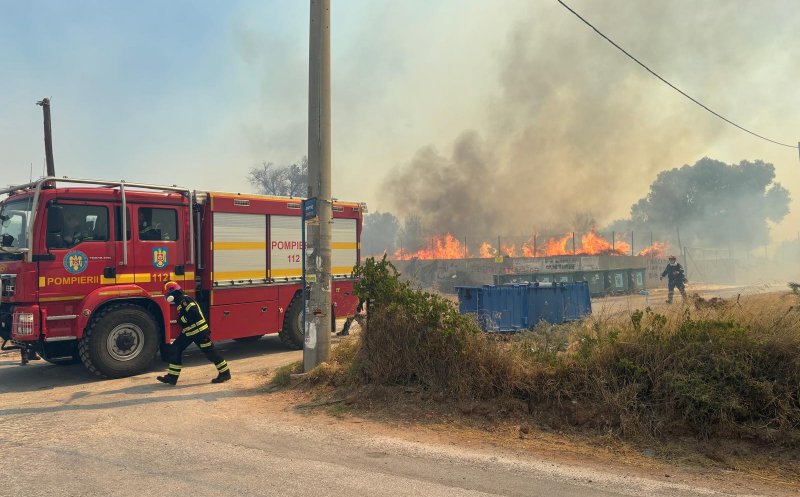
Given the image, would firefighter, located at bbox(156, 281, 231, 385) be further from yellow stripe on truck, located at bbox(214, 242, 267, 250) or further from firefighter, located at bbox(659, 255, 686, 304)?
firefighter, located at bbox(659, 255, 686, 304)

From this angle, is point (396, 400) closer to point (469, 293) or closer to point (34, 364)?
point (469, 293)

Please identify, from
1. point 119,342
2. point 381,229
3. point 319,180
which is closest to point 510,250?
point 319,180

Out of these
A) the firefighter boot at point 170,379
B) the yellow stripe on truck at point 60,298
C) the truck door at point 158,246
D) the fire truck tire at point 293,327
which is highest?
the truck door at point 158,246

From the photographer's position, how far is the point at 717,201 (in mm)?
65438

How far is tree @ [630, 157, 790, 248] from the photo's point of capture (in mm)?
65375

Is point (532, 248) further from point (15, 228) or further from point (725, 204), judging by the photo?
point (725, 204)

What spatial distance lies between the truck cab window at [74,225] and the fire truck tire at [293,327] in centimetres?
345

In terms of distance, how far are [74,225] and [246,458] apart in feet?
17.1

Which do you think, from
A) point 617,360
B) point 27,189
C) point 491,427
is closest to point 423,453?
point 491,427

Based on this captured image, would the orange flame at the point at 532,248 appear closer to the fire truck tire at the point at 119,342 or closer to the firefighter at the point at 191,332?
the fire truck tire at the point at 119,342

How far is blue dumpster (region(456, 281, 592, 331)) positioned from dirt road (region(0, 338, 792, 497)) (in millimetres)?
5127

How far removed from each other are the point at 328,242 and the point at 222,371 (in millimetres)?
2486

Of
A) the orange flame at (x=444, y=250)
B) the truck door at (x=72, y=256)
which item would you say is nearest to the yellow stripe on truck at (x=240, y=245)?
the truck door at (x=72, y=256)

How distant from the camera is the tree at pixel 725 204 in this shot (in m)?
65.4
